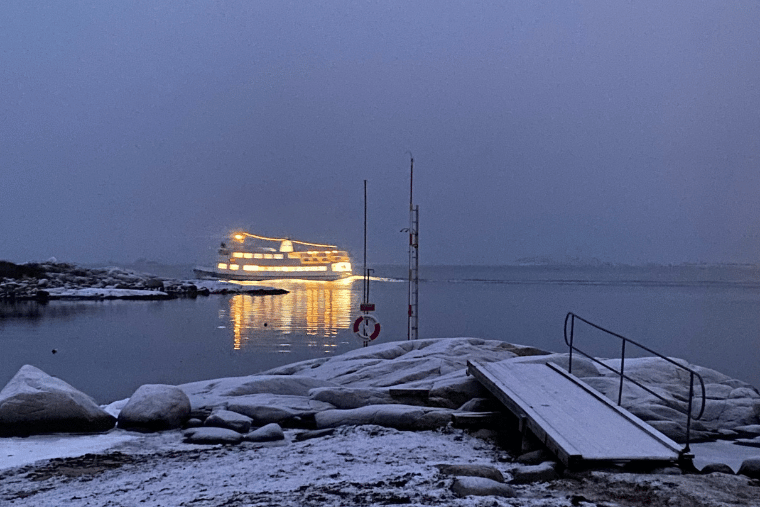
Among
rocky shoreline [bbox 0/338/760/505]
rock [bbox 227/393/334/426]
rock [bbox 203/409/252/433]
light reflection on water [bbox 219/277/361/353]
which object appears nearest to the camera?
rocky shoreline [bbox 0/338/760/505]

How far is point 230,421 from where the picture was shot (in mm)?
9586

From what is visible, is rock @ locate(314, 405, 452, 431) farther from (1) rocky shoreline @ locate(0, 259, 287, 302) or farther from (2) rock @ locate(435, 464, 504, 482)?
(1) rocky shoreline @ locate(0, 259, 287, 302)

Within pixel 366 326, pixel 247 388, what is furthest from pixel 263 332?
pixel 247 388

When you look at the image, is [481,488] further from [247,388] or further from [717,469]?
[247,388]

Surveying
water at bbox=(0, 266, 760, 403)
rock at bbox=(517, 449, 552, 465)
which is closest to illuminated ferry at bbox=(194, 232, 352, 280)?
water at bbox=(0, 266, 760, 403)

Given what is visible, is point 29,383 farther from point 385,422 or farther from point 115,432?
point 385,422

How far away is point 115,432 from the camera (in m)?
9.62

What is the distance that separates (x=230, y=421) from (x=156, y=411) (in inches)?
43.9

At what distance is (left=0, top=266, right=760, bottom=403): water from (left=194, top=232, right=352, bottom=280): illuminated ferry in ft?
118

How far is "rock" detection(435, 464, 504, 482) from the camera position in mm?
6391

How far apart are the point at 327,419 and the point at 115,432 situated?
295 cm

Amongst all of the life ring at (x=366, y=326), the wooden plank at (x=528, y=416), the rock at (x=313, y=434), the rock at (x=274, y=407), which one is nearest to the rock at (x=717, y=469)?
the wooden plank at (x=528, y=416)

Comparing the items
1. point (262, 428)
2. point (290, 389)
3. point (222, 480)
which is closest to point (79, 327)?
point (290, 389)

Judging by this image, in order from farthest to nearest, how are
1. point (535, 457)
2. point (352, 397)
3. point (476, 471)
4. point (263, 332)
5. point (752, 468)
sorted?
point (263, 332), point (352, 397), point (535, 457), point (752, 468), point (476, 471)
